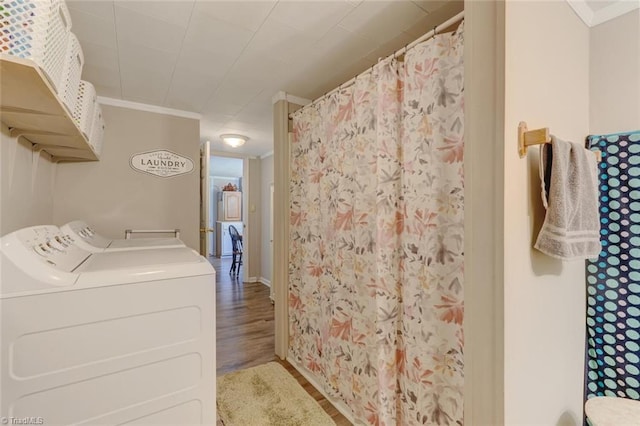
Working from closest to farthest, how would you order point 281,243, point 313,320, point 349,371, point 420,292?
point 420,292 < point 349,371 < point 313,320 < point 281,243

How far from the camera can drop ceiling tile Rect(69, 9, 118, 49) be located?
1484mm

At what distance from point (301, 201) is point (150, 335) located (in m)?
1.52

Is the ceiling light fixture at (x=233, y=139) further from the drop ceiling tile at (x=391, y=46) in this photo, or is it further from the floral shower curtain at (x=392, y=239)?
the drop ceiling tile at (x=391, y=46)

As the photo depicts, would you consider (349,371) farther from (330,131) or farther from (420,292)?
(330,131)

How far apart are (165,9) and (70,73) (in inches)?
22.3

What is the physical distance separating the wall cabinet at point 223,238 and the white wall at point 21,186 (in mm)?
6048

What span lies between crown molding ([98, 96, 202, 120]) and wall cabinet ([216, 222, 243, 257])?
557cm

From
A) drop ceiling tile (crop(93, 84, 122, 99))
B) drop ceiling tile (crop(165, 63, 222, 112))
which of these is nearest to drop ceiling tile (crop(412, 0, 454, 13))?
drop ceiling tile (crop(165, 63, 222, 112))

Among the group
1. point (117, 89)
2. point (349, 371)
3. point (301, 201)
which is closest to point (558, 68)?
point (301, 201)

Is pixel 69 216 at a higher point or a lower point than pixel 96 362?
higher

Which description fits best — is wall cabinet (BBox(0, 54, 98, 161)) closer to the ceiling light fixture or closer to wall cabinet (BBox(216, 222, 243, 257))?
the ceiling light fixture

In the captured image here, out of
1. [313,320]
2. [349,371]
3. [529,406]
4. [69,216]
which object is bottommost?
[349,371]

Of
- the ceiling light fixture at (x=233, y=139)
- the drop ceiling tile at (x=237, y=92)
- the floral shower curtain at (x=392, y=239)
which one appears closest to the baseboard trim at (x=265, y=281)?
the ceiling light fixture at (x=233, y=139)

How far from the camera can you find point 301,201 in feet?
7.81
